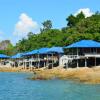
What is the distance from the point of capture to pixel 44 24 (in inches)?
5635

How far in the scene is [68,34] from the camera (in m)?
92.0

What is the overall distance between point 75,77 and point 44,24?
89.2m

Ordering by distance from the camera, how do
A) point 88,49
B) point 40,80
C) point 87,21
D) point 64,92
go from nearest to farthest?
1. point 64,92
2. point 40,80
3. point 88,49
4. point 87,21

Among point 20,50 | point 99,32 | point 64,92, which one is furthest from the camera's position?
point 20,50

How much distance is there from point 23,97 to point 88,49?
39.8m

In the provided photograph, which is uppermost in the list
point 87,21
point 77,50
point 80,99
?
point 87,21

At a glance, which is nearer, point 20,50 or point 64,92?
point 64,92

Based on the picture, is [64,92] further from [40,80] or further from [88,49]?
[88,49]

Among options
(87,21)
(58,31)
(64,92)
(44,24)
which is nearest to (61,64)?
(87,21)

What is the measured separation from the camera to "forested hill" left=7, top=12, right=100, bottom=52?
81.5 m

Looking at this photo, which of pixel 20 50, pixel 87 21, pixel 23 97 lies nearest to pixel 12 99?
pixel 23 97

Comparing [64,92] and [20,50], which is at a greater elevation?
[20,50]

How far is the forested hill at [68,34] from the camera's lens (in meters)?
81.5

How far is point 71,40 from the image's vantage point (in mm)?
82562
